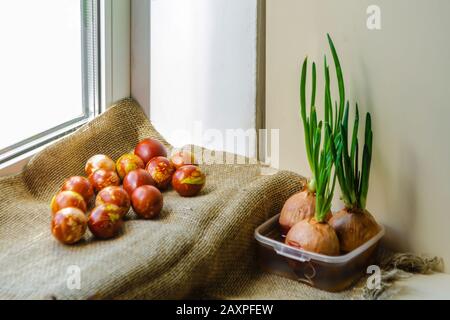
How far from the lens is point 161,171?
3.54 ft

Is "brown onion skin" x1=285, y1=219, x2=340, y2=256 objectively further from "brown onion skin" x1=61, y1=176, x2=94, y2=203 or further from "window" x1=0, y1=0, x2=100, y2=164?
"window" x1=0, y1=0, x2=100, y2=164

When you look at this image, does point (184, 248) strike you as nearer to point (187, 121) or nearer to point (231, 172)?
point (231, 172)

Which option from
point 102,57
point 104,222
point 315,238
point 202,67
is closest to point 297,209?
point 315,238

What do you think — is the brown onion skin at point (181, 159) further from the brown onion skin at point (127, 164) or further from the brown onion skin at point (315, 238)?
the brown onion skin at point (315, 238)

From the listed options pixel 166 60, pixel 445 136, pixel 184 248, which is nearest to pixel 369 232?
pixel 445 136

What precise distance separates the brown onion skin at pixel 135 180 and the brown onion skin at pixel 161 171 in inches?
1.4

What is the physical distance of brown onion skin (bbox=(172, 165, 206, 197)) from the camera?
3.39ft

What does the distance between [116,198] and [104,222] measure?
64 millimetres

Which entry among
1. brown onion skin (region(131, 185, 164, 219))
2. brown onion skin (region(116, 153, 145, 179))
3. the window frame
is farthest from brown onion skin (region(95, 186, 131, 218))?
the window frame

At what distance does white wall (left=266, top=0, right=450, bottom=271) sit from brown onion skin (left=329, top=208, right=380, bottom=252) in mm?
77

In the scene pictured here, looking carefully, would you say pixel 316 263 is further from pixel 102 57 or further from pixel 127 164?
pixel 102 57

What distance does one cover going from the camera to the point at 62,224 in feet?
2.85

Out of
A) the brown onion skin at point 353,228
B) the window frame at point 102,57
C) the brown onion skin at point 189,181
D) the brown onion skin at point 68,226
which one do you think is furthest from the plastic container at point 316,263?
the window frame at point 102,57

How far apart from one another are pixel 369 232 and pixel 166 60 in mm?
565
